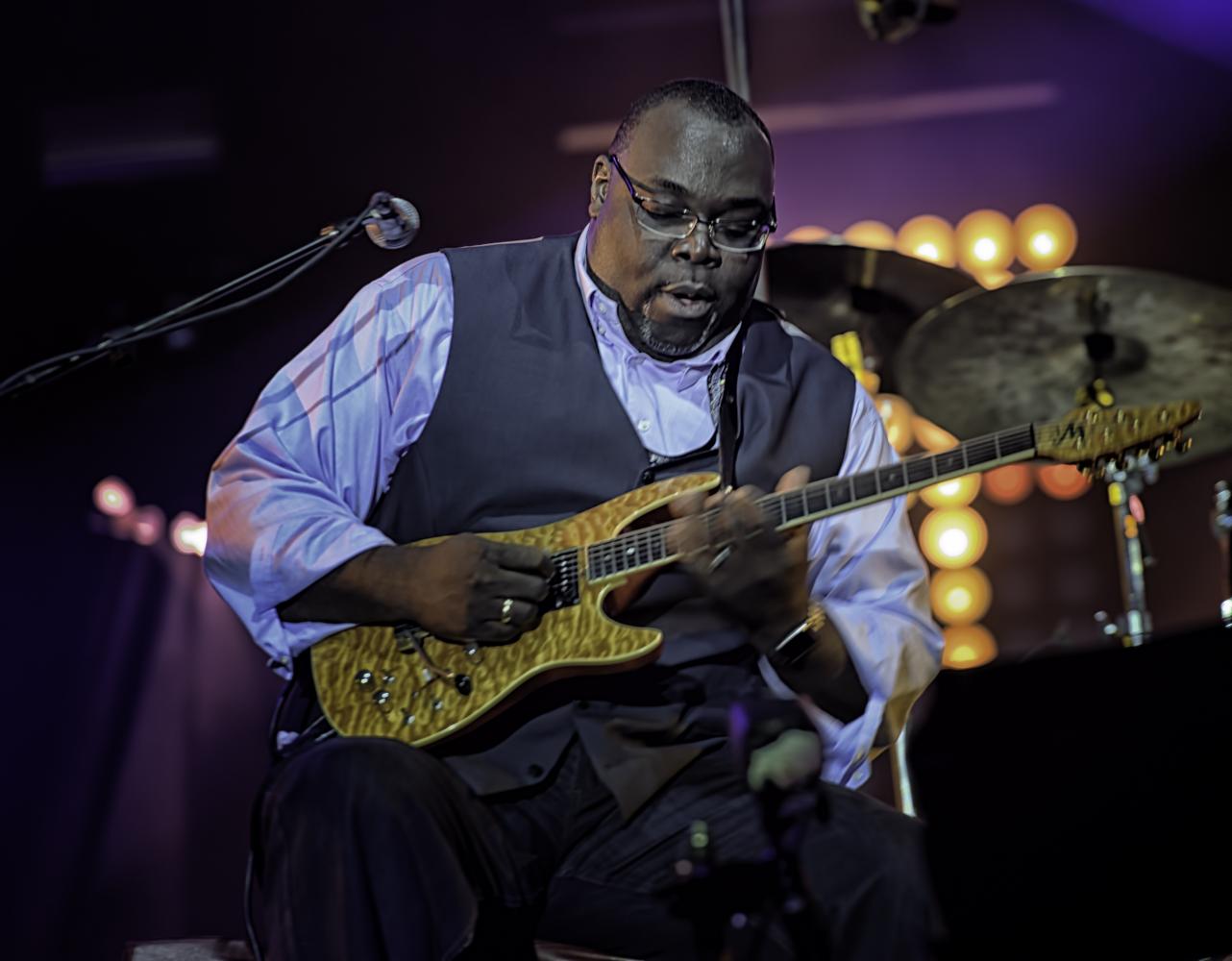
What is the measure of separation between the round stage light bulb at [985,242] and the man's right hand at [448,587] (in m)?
3.42

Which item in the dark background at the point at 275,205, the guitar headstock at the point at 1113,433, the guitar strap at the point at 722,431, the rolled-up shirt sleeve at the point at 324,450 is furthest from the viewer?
the dark background at the point at 275,205

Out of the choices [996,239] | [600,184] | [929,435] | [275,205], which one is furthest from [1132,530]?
[275,205]

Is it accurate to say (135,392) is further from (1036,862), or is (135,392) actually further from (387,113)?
(1036,862)

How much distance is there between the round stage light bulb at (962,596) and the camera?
5.46 m

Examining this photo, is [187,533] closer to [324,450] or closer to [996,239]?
[324,450]

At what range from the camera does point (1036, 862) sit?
192 centimetres

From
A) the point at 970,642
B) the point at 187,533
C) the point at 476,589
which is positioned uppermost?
the point at 187,533

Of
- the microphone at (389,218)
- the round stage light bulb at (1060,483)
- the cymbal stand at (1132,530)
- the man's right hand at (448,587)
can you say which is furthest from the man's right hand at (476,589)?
the round stage light bulb at (1060,483)

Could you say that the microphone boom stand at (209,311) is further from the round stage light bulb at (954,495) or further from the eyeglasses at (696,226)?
the round stage light bulb at (954,495)

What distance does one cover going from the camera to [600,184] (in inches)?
112

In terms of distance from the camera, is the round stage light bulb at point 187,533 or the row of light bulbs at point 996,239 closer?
the round stage light bulb at point 187,533

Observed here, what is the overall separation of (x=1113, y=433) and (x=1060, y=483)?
10.9 ft

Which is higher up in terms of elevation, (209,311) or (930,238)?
(930,238)

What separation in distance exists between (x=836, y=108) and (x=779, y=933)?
395cm
